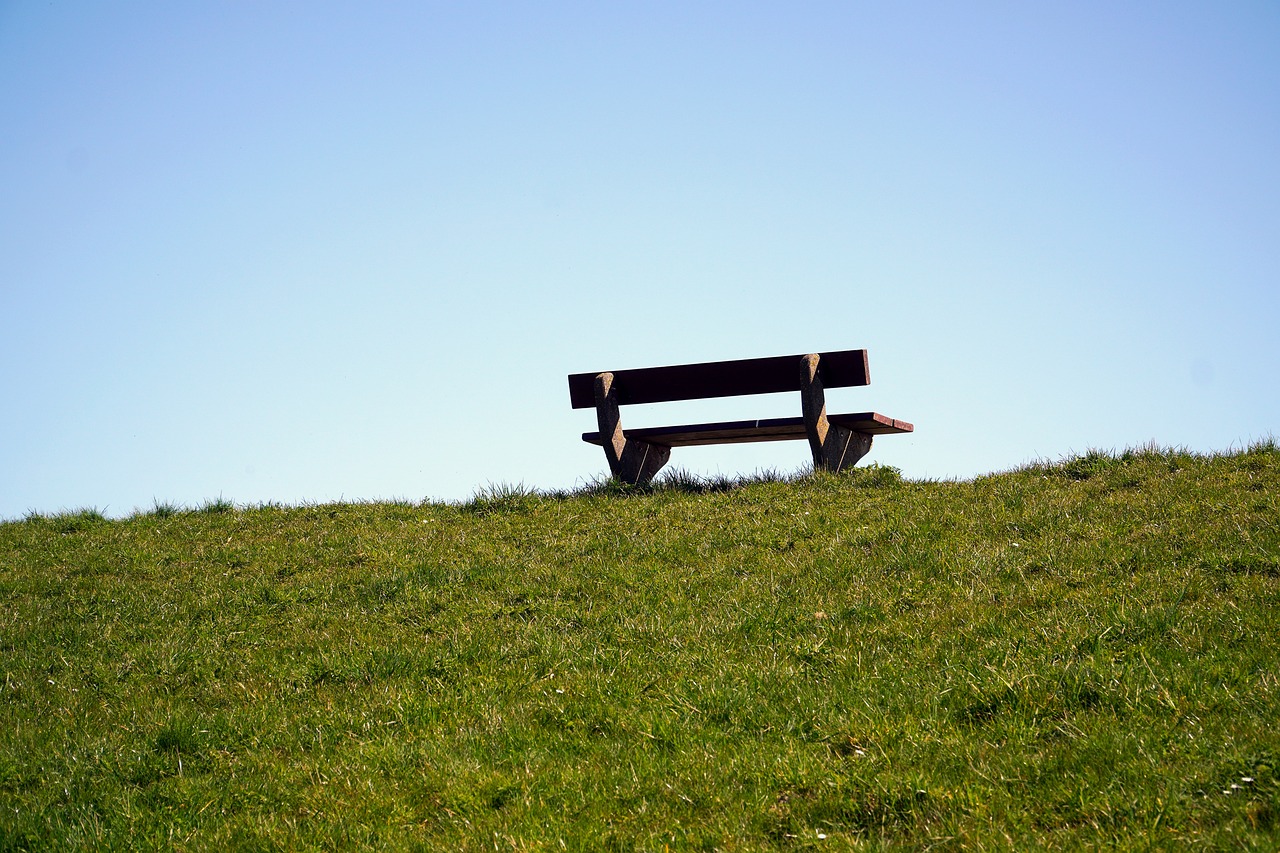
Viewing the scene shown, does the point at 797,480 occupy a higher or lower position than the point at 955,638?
higher

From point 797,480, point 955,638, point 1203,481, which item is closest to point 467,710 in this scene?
point 955,638

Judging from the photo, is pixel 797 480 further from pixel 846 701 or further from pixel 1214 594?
pixel 846 701

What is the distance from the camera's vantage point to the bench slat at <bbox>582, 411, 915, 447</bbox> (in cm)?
1280

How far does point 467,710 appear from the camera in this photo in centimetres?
668

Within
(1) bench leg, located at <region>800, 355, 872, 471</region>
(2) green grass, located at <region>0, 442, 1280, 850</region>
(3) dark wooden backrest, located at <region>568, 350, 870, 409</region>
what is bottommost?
(2) green grass, located at <region>0, 442, 1280, 850</region>

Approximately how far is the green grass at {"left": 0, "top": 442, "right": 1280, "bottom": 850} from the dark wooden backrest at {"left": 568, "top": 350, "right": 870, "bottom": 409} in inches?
78.1

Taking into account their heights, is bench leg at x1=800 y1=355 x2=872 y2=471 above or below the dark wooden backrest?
below

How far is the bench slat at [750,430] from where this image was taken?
12.8m

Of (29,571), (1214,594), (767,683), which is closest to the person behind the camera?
→ (767,683)

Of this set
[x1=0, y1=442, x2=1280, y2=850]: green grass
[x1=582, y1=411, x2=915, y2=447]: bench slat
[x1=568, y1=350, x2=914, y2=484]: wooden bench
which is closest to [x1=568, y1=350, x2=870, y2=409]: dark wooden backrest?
[x1=568, y1=350, x2=914, y2=484]: wooden bench

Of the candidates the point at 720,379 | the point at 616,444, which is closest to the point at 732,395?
the point at 720,379

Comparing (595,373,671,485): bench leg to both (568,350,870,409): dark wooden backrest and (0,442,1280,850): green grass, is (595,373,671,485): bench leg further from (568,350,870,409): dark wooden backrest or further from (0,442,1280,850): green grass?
(0,442,1280,850): green grass

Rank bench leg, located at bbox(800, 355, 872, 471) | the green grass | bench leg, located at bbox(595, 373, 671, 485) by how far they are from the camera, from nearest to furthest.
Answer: the green grass
bench leg, located at bbox(800, 355, 872, 471)
bench leg, located at bbox(595, 373, 671, 485)

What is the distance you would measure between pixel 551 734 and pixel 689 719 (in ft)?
2.58
